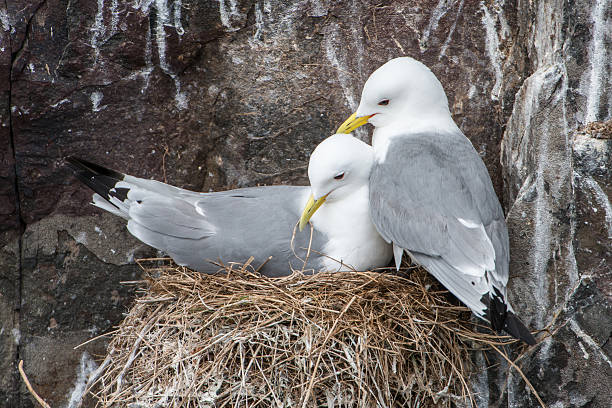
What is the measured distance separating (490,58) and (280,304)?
1048mm

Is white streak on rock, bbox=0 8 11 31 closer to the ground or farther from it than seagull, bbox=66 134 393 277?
farther from it

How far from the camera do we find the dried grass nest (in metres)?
1.72

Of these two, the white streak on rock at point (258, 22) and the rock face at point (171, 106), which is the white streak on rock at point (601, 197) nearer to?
the rock face at point (171, 106)

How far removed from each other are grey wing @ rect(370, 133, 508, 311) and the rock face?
8.3 inches

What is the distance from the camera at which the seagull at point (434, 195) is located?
5.49 feet

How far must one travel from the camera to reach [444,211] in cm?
177

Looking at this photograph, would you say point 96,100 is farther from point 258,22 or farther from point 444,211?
point 444,211

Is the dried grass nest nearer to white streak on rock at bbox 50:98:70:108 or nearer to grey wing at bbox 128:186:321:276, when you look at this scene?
grey wing at bbox 128:186:321:276

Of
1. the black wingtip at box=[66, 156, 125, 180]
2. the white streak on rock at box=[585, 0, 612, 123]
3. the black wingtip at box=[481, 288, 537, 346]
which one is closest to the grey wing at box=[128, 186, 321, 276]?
the black wingtip at box=[66, 156, 125, 180]

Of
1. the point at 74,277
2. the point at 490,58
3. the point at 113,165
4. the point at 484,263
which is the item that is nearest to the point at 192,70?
the point at 113,165

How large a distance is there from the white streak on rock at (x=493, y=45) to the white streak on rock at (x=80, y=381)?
1.60 meters

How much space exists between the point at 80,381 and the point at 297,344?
0.95m

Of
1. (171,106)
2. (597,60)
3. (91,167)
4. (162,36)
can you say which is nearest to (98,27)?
(162,36)

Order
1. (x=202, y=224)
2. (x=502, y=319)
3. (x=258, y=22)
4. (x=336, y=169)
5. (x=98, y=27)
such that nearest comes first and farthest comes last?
(x=502, y=319)
(x=336, y=169)
(x=202, y=224)
(x=98, y=27)
(x=258, y=22)
